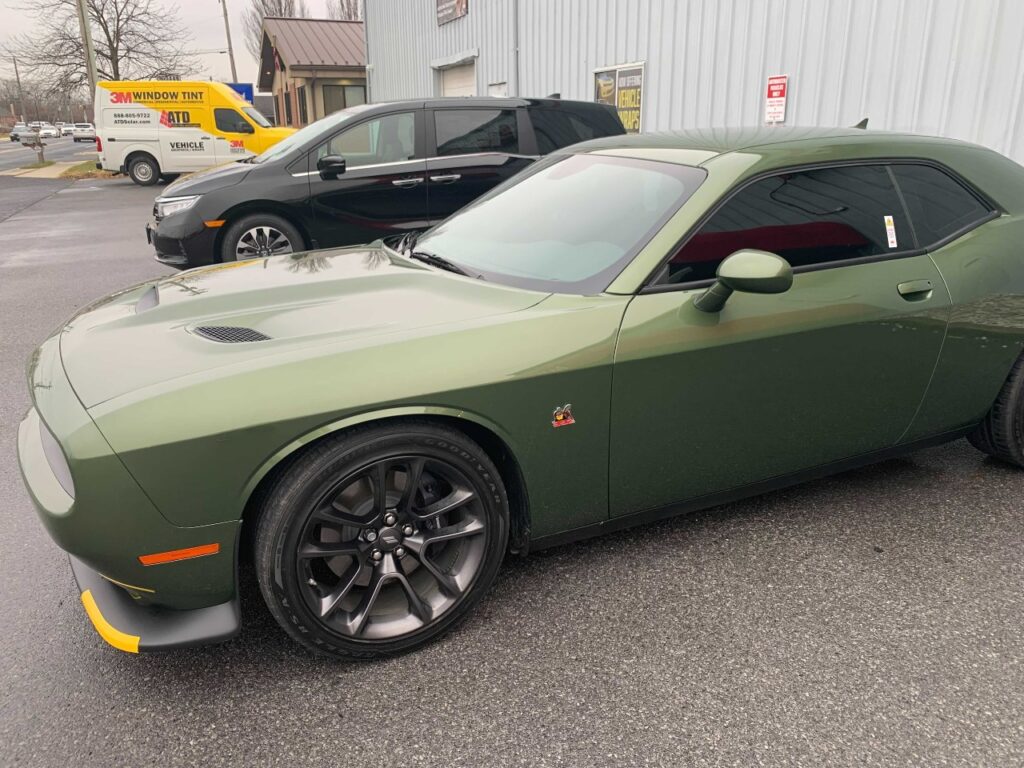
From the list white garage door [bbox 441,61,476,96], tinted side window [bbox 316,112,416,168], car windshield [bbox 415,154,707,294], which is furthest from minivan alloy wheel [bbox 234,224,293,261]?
white garage door [bbox 441,61,476,96]

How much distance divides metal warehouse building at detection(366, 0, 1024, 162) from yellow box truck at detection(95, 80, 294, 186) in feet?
26.1

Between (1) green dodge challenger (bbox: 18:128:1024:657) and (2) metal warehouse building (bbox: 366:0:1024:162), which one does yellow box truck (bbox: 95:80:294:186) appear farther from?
(1) green dodge challenger (bbox: 18:128:1024:657)

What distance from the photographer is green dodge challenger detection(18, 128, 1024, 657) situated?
1954 millimetres

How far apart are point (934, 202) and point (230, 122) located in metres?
17.7

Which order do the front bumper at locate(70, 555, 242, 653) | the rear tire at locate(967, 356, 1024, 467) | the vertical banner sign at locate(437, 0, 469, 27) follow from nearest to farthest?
1. the front bumper at locate(70, 555, 242, 653)
2. the rear tire at locate(967, 356, 1024, 467)
3. the vertical banner sign at locate(437, 0, 469, 27)

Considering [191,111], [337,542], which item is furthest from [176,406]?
[191,111]

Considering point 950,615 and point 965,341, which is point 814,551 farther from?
point 965,341

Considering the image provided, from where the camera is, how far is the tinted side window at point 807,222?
2.54m

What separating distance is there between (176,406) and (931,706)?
6.94ft

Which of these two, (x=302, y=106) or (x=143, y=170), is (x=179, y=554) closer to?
(x=143, y=170)

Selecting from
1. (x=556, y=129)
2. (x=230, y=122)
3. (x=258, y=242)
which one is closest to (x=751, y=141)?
(x=556, y=129)

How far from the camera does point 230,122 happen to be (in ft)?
58.4

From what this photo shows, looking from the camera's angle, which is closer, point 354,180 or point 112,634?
point 112,634

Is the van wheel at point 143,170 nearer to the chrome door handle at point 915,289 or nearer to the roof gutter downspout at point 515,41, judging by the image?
the roof gutter downspout at point 515,41
